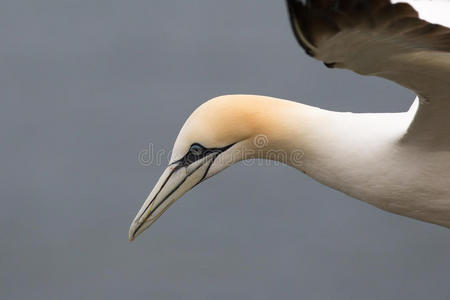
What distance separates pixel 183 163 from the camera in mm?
5008

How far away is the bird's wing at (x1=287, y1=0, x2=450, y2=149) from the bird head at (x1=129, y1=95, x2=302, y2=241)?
98 centimetres

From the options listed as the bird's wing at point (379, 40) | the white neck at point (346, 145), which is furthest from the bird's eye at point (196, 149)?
the bird's wing at point (379, 40)

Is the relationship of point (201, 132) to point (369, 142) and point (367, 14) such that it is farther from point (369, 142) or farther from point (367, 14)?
point (367, 14)

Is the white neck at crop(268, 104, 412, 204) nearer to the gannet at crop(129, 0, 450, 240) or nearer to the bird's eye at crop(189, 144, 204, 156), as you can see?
the gannet at crop(129, 0, 450, 240)

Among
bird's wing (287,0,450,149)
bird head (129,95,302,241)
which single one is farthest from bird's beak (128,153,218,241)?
bird's wing (287,0,450,149)

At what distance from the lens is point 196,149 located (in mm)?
4918

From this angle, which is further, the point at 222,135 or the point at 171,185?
the point at 171,185

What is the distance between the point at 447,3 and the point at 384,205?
118 cm

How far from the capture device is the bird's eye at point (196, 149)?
193 inches

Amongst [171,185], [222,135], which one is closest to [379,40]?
[222,135]

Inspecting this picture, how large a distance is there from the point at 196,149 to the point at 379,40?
1.61m

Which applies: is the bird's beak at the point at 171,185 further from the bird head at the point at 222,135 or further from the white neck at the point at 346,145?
the white neck at the point at 346,145

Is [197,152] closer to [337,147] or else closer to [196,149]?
[196,149]

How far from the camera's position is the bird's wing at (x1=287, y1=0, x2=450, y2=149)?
3412 millimetres
